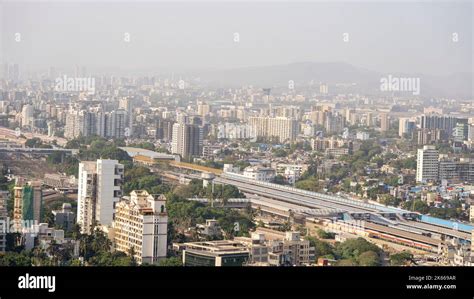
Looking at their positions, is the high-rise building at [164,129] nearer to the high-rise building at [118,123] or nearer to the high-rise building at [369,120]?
the high-rise building at [118,123]

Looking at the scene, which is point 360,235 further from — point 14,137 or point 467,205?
point 14,137

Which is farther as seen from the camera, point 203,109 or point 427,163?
point 427,163

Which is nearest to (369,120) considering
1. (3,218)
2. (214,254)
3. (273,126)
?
(273,126)

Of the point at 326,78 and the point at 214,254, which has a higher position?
the point at 326,78

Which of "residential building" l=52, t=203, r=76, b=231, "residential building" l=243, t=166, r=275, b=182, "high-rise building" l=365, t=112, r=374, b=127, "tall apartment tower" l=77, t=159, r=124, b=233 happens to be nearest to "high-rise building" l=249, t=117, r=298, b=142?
"high-rise building" l=365, t=112, r=374, b=127

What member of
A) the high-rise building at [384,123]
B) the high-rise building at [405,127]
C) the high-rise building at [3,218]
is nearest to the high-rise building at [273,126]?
the high-rise building at [384,123]

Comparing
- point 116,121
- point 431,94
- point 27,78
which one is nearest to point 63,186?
point 27,78

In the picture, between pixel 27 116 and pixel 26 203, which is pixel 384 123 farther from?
pixel 26 203

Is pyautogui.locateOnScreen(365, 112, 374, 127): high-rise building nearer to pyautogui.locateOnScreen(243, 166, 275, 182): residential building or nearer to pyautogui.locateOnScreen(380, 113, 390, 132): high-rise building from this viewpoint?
pyautogui.locateOnScreen(380, 113, 390, 132): high-rise building
